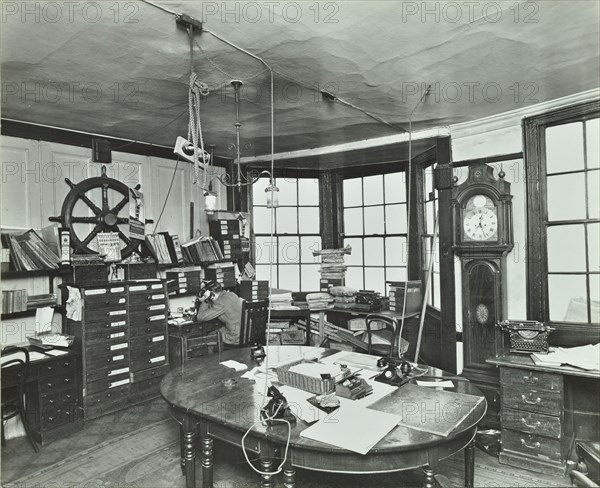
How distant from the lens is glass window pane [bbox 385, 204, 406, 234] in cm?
566

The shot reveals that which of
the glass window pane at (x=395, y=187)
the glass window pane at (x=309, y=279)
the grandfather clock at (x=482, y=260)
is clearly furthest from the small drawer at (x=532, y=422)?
the glass window pane at (x=309, y=279)

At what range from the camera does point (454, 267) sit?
4473mm

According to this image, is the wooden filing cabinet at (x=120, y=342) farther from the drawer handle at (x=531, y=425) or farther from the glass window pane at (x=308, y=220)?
the drawer handle at (x=531, y=425)

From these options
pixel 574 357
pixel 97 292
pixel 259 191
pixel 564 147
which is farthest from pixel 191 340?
pixel 564 147

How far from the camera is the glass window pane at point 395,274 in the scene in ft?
18.5

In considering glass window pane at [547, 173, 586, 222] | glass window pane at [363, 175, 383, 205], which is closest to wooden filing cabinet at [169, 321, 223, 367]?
glass window pane at [363, 175, 383, 205]

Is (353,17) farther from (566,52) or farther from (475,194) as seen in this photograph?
(475,194)

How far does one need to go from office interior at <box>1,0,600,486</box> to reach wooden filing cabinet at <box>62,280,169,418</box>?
0.21 m

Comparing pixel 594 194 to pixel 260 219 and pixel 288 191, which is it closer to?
pixel 288 191

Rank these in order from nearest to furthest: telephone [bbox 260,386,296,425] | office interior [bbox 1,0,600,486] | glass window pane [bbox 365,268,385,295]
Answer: telephone [bbox 260,386,296,425] < office interior [bbox 1,0,600,486] < glass window pane [bbox 365,268,385,295]

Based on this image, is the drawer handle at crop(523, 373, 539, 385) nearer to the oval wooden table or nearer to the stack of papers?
the stack of papers

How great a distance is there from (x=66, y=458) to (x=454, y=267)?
12.5 ft

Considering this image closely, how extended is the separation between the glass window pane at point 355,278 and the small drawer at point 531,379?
9.05ft

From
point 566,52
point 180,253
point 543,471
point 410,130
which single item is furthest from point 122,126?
point 543,471
